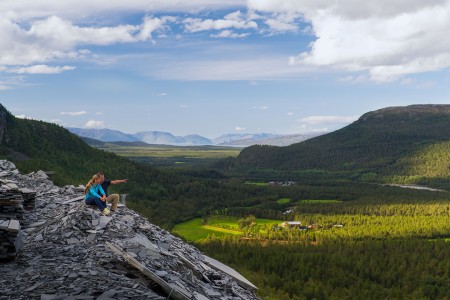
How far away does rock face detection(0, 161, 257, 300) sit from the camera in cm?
1744

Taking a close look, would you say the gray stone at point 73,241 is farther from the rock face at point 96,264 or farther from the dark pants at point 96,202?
the dark pants at point 96,202

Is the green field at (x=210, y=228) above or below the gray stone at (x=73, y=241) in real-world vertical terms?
below

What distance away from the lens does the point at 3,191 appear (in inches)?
1038

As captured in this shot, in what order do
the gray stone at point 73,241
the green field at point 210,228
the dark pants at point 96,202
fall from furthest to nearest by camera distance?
the green field at point 210,228 < the dark pants at point 96,202 < the gray stone at point 73,241

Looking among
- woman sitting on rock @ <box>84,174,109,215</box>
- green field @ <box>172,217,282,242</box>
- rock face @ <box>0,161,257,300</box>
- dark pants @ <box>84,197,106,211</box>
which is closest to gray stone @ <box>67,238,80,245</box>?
rock face @ <box>0,161,257,300</box>

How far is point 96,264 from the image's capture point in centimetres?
2033

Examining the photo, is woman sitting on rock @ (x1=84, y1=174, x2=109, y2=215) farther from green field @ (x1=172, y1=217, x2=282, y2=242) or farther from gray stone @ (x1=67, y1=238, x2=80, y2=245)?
green field @ (x1=172, y1=217, x2=282, y2=242)

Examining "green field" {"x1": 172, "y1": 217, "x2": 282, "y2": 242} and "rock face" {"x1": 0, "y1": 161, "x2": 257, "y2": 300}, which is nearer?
"rock face" {"x1": 0, "y1": 161, "x2": 257, "y2": 300}

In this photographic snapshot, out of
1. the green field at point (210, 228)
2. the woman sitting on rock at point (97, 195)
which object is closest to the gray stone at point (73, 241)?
the woman sitting on rock at point (97, 195)

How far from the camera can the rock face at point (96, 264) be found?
1744 centimetres

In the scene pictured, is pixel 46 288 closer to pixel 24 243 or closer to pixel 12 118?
pixel 24 243

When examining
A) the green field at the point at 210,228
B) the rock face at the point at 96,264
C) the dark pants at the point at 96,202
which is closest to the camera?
the rock face at the point at 96,264

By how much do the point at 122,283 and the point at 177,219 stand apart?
167060 millimetres

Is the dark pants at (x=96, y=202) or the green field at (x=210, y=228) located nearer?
the dark pants at (x=96, y=202)
